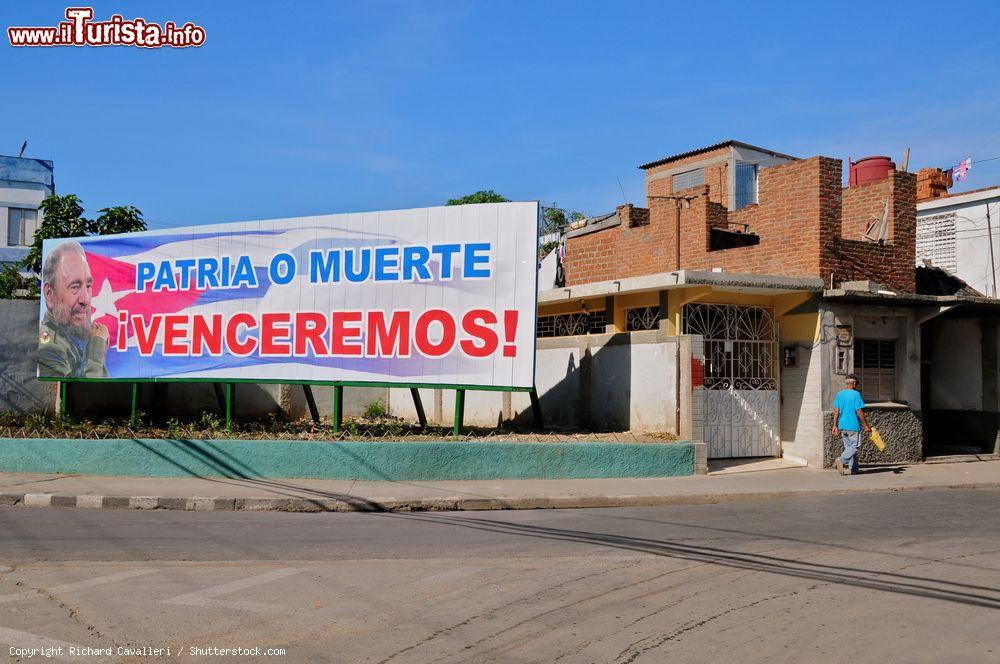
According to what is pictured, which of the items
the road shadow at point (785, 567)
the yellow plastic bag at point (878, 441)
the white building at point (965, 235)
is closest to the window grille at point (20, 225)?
the white building at point (965, 235)

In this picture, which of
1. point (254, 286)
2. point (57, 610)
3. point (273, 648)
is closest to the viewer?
point (273, 648)

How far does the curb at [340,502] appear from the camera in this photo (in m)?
11.7

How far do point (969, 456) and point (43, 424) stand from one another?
18.4 m

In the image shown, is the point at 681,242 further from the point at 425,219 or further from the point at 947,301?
the point at 425,219

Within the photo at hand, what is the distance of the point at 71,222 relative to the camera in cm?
2148

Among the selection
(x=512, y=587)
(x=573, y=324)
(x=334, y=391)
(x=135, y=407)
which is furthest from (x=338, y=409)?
(x=512, y=587)

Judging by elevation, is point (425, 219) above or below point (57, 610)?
above

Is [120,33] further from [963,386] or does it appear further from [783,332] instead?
[963,386]

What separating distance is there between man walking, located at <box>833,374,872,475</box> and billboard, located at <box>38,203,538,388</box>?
18.5 ft

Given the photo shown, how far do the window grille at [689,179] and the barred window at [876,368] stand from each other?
57.9 feet

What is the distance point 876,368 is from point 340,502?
35.6ft

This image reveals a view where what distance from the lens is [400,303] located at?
14648 millimetres

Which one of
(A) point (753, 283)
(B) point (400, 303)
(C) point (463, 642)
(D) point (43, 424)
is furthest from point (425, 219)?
(C) point (463, 642)

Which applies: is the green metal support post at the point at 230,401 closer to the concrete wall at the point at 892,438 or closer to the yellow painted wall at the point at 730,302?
the yellow painted wall at the point at 730,302
